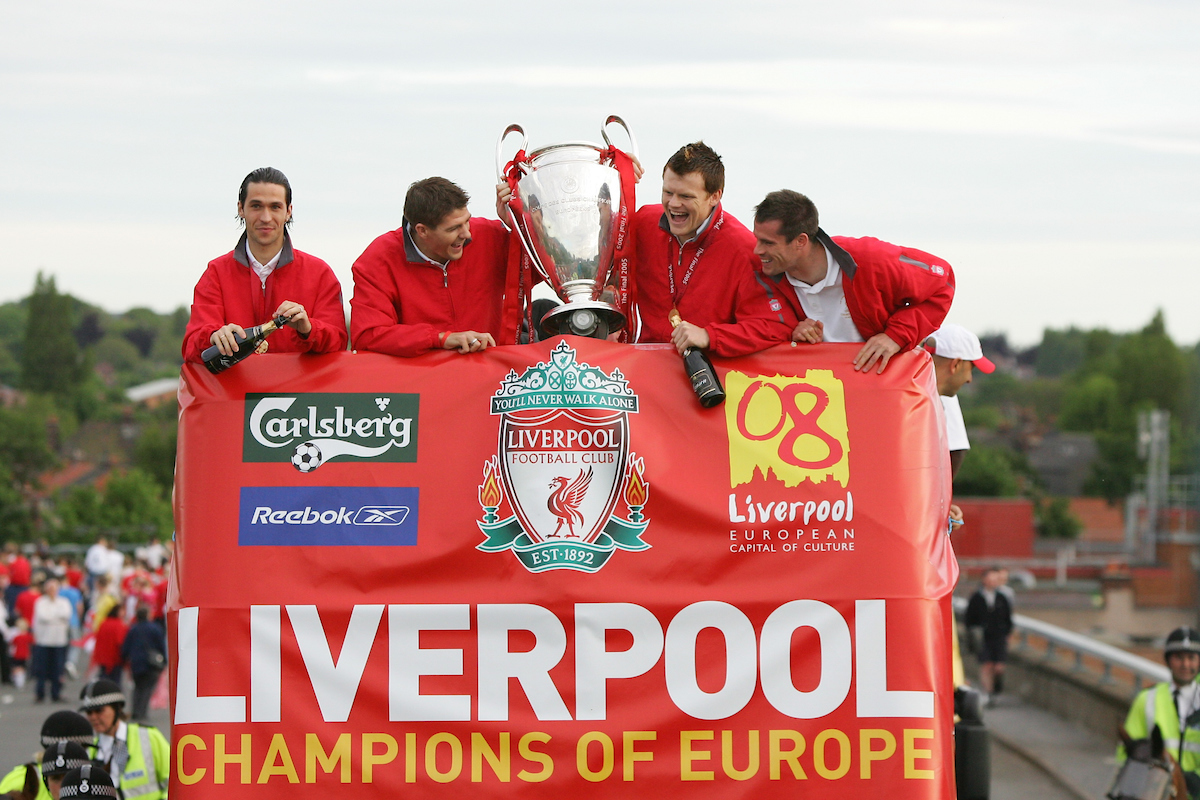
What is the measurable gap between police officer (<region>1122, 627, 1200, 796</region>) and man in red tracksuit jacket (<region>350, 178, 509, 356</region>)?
17.5 ft

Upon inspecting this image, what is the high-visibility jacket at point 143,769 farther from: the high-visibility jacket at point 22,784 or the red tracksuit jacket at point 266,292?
the red tracksuit jacket at point 266,292

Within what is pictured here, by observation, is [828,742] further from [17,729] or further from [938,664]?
[17,729]

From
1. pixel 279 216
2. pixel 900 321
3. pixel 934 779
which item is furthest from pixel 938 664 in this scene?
pixel 279 216

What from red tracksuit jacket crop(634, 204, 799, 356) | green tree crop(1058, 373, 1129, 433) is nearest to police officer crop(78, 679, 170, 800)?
red tracksuit jacket crop(634, 204, 799, 356)

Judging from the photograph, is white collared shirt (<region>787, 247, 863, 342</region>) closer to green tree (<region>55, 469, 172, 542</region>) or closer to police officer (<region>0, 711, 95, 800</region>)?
police officer (<region>0, 711, 95, 800</region>)

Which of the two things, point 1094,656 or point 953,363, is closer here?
point 953,363

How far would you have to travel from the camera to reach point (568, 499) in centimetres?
502

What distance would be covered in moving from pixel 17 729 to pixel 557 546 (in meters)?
15.0

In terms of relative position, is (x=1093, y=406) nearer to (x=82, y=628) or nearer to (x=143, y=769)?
(x=82, y=628)

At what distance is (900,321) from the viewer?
17.1 feet

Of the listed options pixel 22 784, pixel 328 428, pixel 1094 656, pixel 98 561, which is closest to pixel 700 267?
pixel 328 428

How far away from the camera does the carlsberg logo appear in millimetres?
5074

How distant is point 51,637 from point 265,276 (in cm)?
1606

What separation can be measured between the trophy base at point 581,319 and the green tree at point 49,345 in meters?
131
